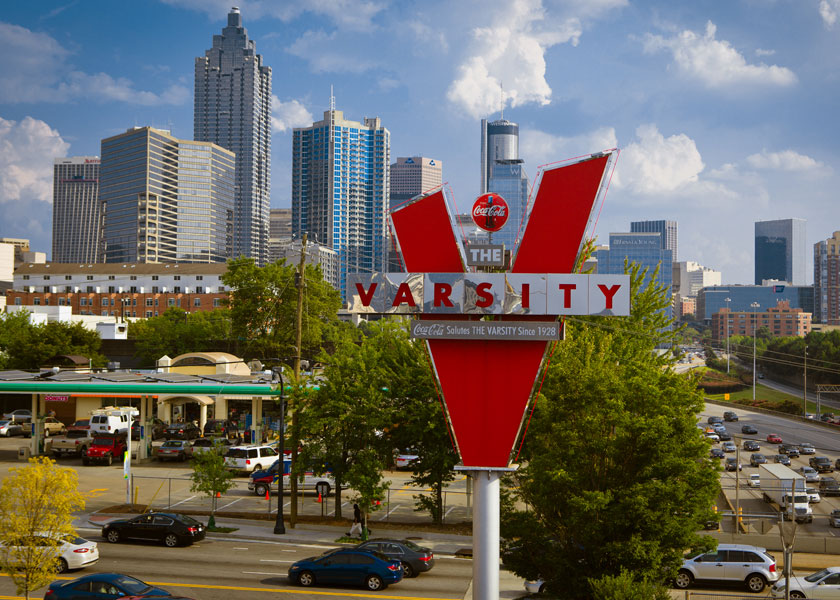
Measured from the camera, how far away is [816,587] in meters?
26.1

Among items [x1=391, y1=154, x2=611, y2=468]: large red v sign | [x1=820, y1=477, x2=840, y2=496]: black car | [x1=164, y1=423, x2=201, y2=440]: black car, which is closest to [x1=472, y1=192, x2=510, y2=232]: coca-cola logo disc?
[x1=391, y1=154, x2=611, y2=468]: large red v sign

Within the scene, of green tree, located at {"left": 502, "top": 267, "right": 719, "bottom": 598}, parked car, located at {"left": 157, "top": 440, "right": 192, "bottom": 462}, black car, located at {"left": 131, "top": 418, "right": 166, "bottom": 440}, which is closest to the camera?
green tree, located at {"left": 502, "top": 267, "right": 719, "bottom": 598}

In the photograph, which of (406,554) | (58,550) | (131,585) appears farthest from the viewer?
(406,554)

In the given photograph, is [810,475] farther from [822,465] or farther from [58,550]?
[58,550]

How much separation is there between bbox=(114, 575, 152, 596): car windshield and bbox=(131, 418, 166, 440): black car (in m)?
35.3

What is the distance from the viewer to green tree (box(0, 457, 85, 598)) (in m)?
22.9

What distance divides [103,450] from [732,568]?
43388 millimetres

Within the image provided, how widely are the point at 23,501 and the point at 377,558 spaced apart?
481 inches

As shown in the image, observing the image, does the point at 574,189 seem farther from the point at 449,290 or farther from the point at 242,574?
the point at 242,574

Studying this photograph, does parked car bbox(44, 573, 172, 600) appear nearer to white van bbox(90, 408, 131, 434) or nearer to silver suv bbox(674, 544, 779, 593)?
silver suv bbox(674, 544, 779, 593)

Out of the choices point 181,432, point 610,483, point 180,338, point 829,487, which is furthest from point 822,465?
point 180,338

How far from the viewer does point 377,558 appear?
27828mm

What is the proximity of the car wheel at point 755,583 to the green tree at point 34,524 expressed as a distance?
979 inches

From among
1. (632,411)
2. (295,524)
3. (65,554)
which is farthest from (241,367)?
(632,411)
